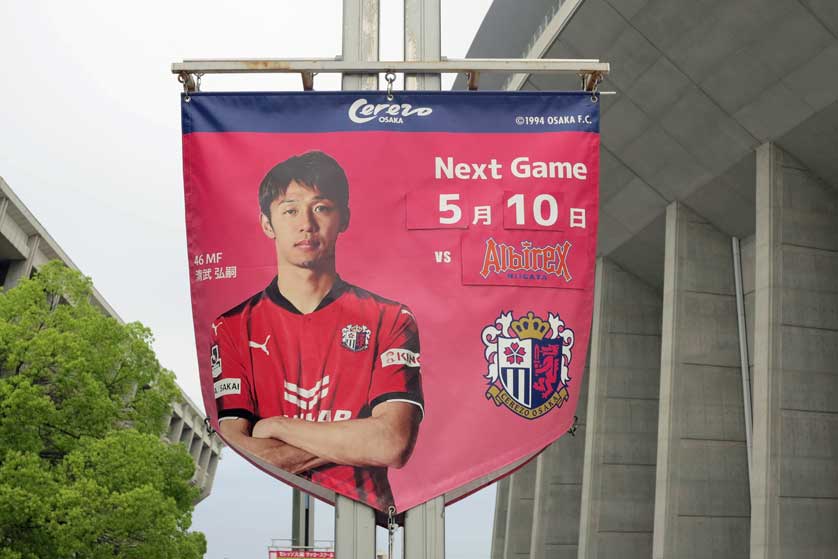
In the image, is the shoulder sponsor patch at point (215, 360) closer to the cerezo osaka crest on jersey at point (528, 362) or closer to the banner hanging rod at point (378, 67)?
the cerezo osaka crest on jersey at point (528, 362)

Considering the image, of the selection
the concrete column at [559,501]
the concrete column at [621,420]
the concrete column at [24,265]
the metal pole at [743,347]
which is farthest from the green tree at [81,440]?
the concrete column at [559,501]

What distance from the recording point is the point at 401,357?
5.45 metres

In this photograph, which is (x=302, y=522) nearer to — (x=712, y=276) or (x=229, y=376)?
(x=712, y=276)

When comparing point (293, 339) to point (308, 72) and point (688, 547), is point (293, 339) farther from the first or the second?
point (688, 547)

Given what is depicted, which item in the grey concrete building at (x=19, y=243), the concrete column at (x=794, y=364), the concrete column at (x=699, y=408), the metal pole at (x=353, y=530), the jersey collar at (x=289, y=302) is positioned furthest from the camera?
the grey concrete building at (x=19, y=243)

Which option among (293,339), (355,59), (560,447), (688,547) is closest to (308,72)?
(355,59)

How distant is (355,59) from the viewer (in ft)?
19.1

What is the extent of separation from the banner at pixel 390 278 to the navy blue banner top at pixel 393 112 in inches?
0.4

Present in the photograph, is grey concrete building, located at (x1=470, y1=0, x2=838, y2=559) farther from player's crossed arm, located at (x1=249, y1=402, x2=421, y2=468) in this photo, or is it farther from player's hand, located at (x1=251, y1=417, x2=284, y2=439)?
player's hand, located at (x1=251, y1=417, x2=284, y2=439)

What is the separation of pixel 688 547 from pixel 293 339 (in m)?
22.3

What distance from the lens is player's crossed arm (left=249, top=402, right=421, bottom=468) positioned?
5324 millimetres

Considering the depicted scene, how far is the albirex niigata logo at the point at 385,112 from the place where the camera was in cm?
573

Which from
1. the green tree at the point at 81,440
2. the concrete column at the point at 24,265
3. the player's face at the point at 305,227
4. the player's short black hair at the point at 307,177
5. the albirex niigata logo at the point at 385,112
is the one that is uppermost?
the concrete column at the point at 24,265

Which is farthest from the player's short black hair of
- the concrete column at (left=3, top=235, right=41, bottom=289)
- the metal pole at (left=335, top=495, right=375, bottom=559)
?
the concrete column at (left=3, top=235, right=41, bottom=289)
